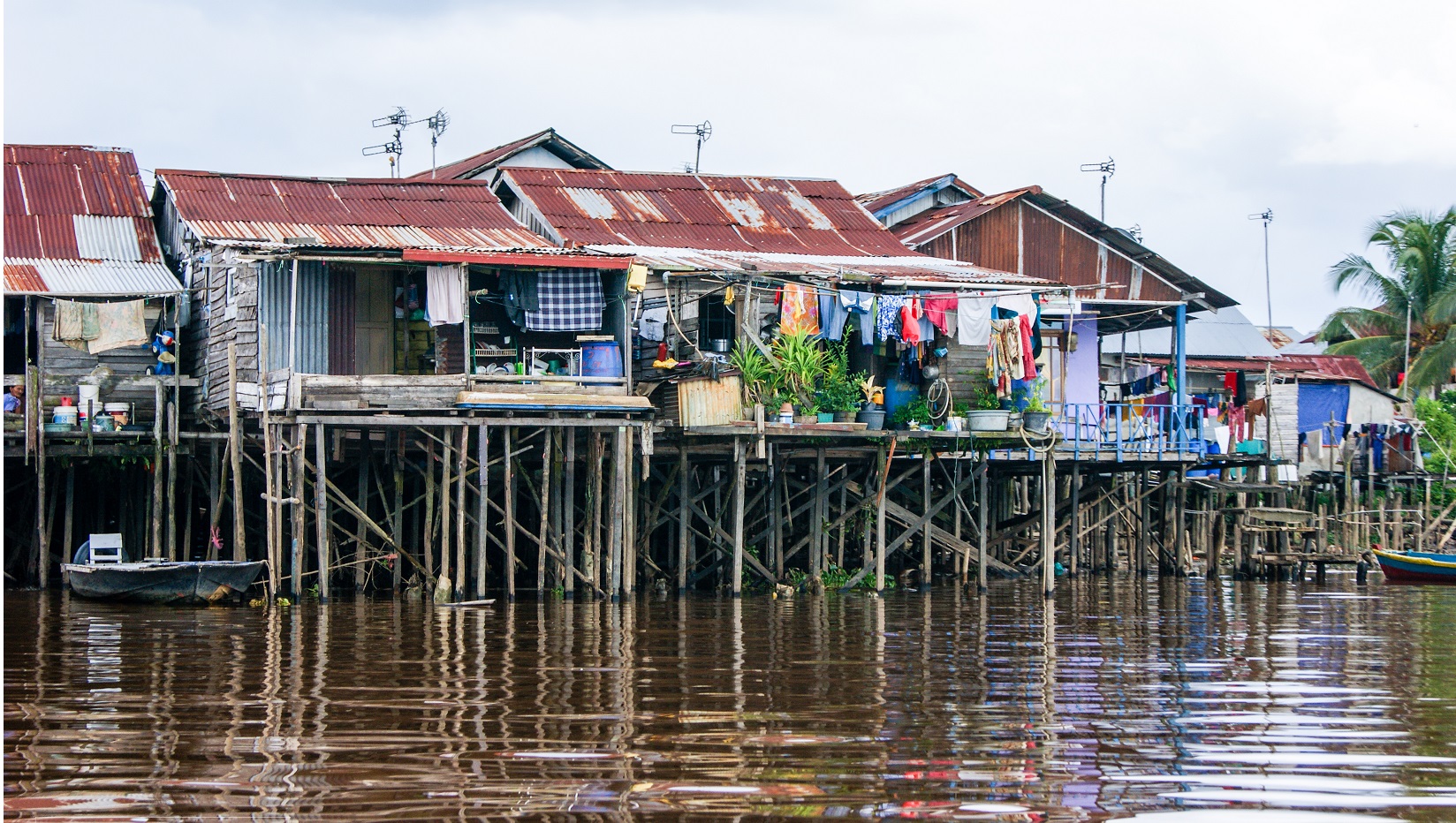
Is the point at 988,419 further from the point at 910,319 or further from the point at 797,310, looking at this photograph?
the point at 797,310

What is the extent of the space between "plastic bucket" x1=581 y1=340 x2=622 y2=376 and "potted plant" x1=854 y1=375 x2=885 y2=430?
129 inches

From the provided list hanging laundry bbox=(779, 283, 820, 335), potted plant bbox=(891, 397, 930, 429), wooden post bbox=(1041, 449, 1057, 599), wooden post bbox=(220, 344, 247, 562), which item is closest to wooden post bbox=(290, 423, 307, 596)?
wooden post bbox=(220, 344, 247, 562)

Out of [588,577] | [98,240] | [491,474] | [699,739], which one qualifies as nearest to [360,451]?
[491,474]

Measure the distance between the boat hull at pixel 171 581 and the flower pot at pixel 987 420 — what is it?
30.7ft

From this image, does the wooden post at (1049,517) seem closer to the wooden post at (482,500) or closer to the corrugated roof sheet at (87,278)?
the wooden post at (482,500)

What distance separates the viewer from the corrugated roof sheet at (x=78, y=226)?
22.8m

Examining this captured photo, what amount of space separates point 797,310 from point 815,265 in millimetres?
2174

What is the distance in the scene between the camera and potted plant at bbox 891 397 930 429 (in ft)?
74.7

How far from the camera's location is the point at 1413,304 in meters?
39.7

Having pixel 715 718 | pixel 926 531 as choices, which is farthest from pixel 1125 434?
pixel 715 718

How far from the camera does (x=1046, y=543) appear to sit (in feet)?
76.7

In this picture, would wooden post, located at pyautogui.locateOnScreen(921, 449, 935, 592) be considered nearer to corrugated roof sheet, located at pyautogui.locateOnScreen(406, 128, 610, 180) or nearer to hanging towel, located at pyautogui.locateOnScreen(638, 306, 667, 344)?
hanging towel, located at pyautogui.locateOnScreen(638, 306, 667, 344)

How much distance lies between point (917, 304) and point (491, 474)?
19.8 feet

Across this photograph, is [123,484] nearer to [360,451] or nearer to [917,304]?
[360,451]
